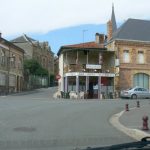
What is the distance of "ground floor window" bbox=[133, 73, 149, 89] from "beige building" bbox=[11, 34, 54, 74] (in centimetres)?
3796

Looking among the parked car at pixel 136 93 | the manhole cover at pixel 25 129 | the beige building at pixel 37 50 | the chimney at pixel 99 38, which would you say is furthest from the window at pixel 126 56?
the manhole cover at pixel 25 129

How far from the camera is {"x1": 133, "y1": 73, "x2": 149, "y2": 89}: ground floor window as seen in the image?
200ft

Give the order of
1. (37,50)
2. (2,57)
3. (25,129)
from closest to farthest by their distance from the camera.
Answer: (25,129)
(2,57)
(37,50)

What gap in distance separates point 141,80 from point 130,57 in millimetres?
3632

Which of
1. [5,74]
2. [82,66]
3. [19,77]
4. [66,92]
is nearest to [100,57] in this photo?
[82,66]

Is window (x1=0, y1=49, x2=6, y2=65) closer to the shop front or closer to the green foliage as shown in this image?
the shop front

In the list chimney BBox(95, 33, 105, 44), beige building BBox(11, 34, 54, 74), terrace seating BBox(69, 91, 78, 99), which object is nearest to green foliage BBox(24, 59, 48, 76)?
beige building BBox(11, 34, 54, 74)

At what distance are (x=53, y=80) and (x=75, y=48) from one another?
181 ft

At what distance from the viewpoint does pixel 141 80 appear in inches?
2413

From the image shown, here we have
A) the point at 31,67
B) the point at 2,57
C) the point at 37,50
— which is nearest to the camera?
the point at 2,57

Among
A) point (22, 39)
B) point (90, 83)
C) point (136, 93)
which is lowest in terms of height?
point (136, 93)

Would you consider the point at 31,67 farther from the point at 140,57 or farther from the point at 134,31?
the point at 140,57

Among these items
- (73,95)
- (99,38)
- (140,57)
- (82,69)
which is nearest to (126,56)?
Result: (140,57)

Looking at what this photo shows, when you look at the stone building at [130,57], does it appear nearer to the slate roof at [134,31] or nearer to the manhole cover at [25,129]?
the slate roof at [134,31]
